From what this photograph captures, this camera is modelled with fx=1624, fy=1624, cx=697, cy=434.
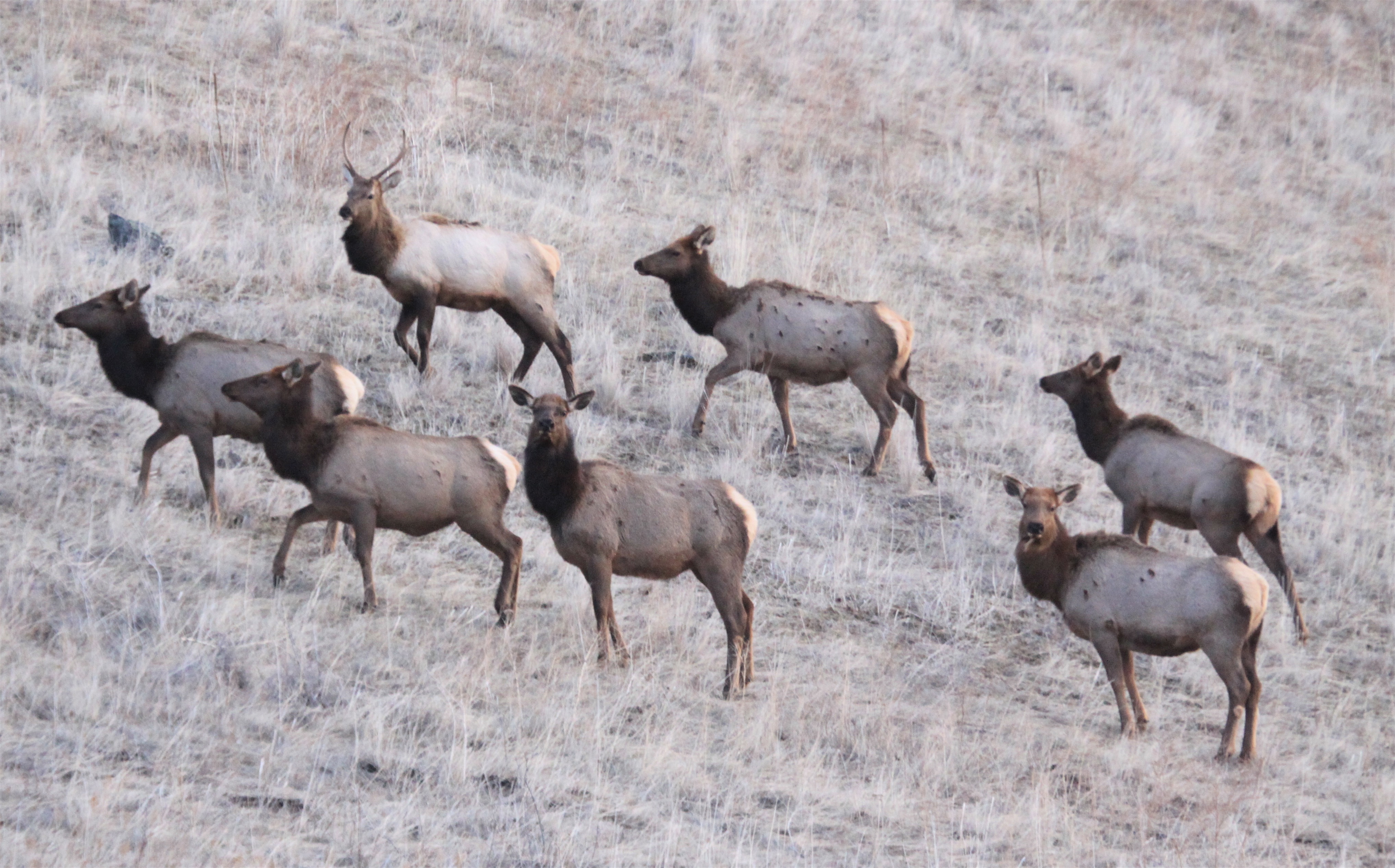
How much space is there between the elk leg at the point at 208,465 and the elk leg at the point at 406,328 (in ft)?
9.58

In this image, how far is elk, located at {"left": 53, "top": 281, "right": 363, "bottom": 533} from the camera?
32.5 feet

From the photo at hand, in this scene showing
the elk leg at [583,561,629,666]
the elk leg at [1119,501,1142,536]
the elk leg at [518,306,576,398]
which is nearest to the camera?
the elk leg at [583,561,629,666]

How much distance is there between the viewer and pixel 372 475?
9055mm

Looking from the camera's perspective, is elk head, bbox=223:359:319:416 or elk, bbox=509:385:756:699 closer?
elk, bbox=509:385:756:699

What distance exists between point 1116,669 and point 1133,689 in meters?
0.29

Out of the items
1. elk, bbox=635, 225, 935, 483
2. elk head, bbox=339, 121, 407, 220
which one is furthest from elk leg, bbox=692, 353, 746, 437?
elk head, bbox=339, 121, 407, 220

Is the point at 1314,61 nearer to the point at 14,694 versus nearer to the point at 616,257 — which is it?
the point at 616,257

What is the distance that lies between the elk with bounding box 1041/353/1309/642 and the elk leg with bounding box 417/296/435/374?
4.76m

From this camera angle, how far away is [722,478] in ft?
41.1

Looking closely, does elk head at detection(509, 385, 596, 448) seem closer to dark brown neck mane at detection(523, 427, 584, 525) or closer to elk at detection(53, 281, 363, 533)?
dark brown neck mane at detection(523, 427, 584, 525)

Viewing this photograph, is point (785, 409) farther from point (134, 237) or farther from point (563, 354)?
point (134, 237)

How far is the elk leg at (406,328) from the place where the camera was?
41.9ft

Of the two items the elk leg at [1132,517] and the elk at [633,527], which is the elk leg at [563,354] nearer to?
the elk at [633,527]

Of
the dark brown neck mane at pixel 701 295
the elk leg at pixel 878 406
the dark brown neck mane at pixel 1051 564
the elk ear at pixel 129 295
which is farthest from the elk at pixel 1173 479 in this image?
the elk ear at pixel 129 295
